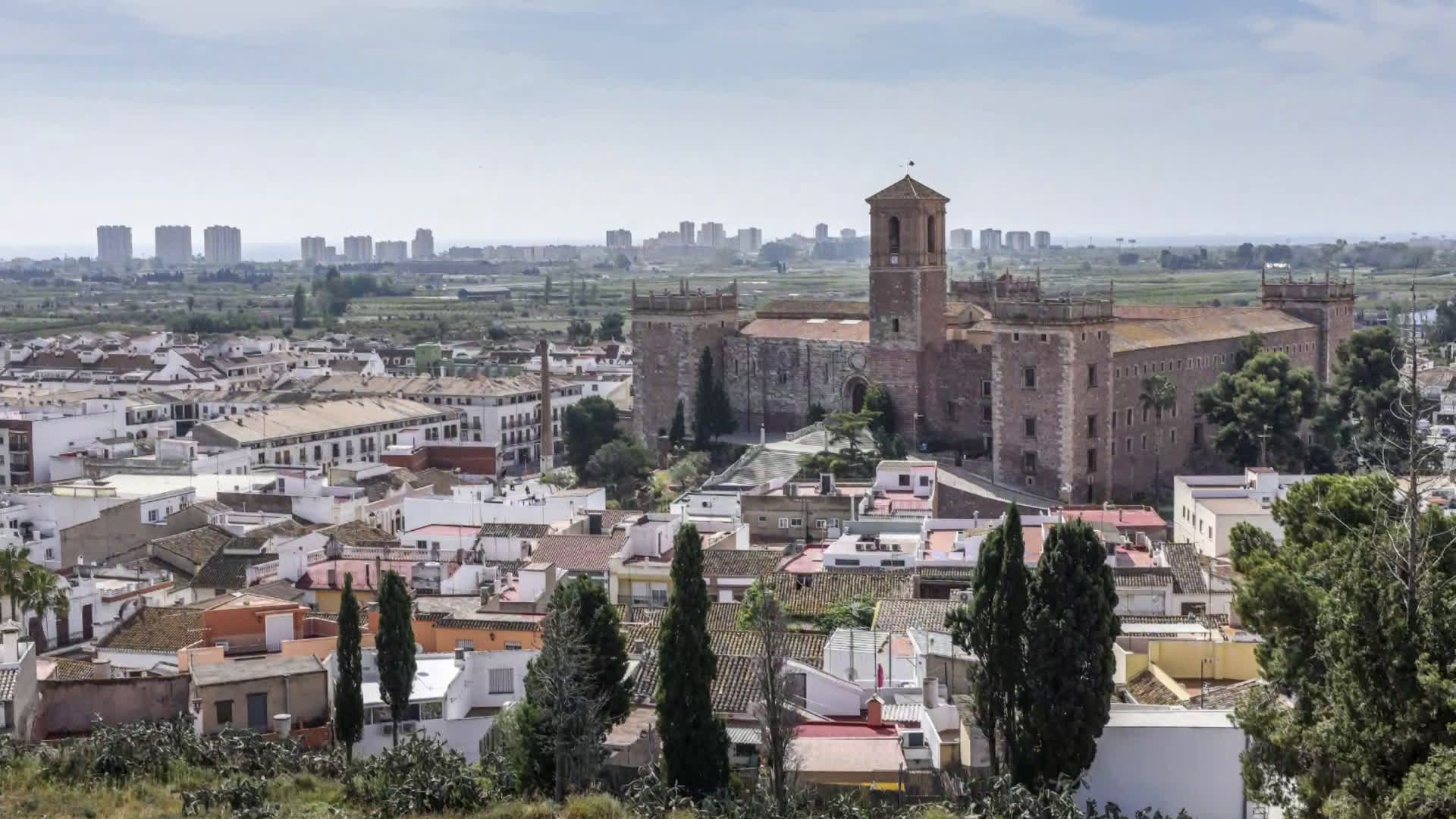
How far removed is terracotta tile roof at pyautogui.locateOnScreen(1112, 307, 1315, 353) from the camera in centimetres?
4425

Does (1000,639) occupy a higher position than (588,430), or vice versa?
(1000,639)

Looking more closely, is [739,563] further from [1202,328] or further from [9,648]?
[1202,328]

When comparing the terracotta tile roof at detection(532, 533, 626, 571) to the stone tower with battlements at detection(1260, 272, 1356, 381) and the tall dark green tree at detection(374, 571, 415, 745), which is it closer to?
the tall dark green tree at detection(374, 571, 415, 745)

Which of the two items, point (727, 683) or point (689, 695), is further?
point (727, 683)

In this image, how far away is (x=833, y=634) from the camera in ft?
70.2

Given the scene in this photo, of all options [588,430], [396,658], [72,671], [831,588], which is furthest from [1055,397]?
[72,671]

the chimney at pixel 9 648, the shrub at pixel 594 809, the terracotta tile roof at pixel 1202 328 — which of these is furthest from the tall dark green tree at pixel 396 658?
the terracotta tile roof at pixel 1202 328

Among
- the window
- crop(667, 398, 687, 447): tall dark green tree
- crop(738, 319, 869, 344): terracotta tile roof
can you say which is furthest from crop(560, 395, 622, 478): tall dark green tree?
the window

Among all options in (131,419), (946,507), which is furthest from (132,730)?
(131,419)

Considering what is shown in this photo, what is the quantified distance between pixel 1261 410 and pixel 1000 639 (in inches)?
1096

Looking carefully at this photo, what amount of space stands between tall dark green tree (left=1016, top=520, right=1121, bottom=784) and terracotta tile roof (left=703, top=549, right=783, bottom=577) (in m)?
9.71

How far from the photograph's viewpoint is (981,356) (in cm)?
4612

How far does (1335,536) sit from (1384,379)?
101ft

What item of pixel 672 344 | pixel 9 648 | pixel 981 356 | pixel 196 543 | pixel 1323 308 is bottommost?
pixel 196 543
